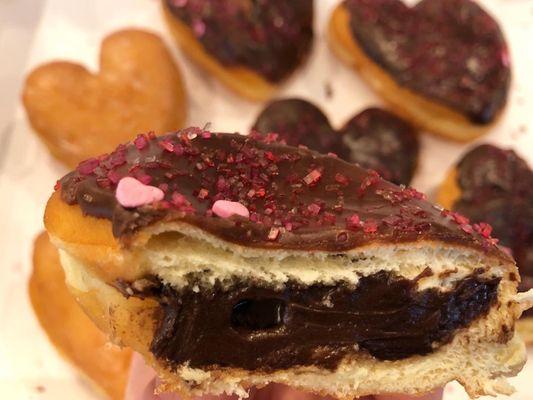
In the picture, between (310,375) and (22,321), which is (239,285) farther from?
(22,321)

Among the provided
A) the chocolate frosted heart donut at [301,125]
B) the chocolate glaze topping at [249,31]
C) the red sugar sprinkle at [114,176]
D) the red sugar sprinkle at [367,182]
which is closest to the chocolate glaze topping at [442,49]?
the chocolate glaze topping at [249,31]

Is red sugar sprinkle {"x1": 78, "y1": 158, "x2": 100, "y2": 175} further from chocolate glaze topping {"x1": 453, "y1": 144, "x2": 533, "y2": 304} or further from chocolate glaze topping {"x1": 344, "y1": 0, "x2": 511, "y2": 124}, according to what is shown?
→ chocolate glaze topping {"x1": 344, "y1": 0, "x2": 511, "y2": 124}

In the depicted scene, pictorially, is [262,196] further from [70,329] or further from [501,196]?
[501,196]

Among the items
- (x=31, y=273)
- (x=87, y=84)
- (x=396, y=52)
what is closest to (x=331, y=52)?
(x=396, y=52)

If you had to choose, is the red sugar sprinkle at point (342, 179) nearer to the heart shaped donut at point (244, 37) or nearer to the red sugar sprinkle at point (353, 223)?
the red sugar sprinkle at point (353, 223)

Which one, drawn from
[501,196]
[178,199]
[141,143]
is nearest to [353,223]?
[178,199]

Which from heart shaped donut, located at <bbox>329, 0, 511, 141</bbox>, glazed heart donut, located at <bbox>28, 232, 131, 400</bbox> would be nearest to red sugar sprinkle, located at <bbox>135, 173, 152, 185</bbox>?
glazed heart donut, located at <bbox>28, 232, 131, 400</bbox>

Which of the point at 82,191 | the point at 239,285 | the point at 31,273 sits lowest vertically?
the point at 31,273
